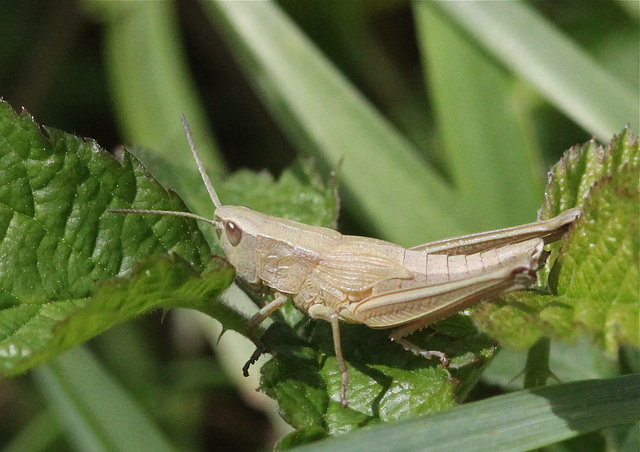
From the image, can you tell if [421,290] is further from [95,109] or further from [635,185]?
[95,109]

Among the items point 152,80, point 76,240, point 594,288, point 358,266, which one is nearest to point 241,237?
point 358,266

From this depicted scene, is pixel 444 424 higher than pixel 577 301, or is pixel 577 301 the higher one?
pixel 577 301

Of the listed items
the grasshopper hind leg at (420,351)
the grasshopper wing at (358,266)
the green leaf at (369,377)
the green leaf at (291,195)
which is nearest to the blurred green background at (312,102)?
the green leaf at (291,195)

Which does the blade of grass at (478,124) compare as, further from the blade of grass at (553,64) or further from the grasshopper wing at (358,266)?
the grasshopper wing at (358,266)

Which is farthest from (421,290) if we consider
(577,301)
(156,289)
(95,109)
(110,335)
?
(95,109)

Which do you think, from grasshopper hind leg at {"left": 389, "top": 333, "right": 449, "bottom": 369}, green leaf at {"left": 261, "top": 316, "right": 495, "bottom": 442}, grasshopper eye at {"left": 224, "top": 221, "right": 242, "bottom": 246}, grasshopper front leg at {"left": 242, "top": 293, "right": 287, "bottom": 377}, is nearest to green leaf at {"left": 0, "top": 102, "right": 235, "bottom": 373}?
grasshopper front leg at {"left": 242, "top": 293, "right": 287, "bottom": 377}

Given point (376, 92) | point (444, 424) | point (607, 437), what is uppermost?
point (376, 92)

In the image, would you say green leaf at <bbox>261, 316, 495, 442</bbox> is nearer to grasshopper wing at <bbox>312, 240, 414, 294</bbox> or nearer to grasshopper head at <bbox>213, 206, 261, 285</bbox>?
grasshopper wing at <bbox>312, 240, 414, 294</bbox>

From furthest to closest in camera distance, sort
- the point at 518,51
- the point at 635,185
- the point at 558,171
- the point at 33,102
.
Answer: the point at 33,102 → the point at 518,51 → the point at 558,171 → the point at 635,185
